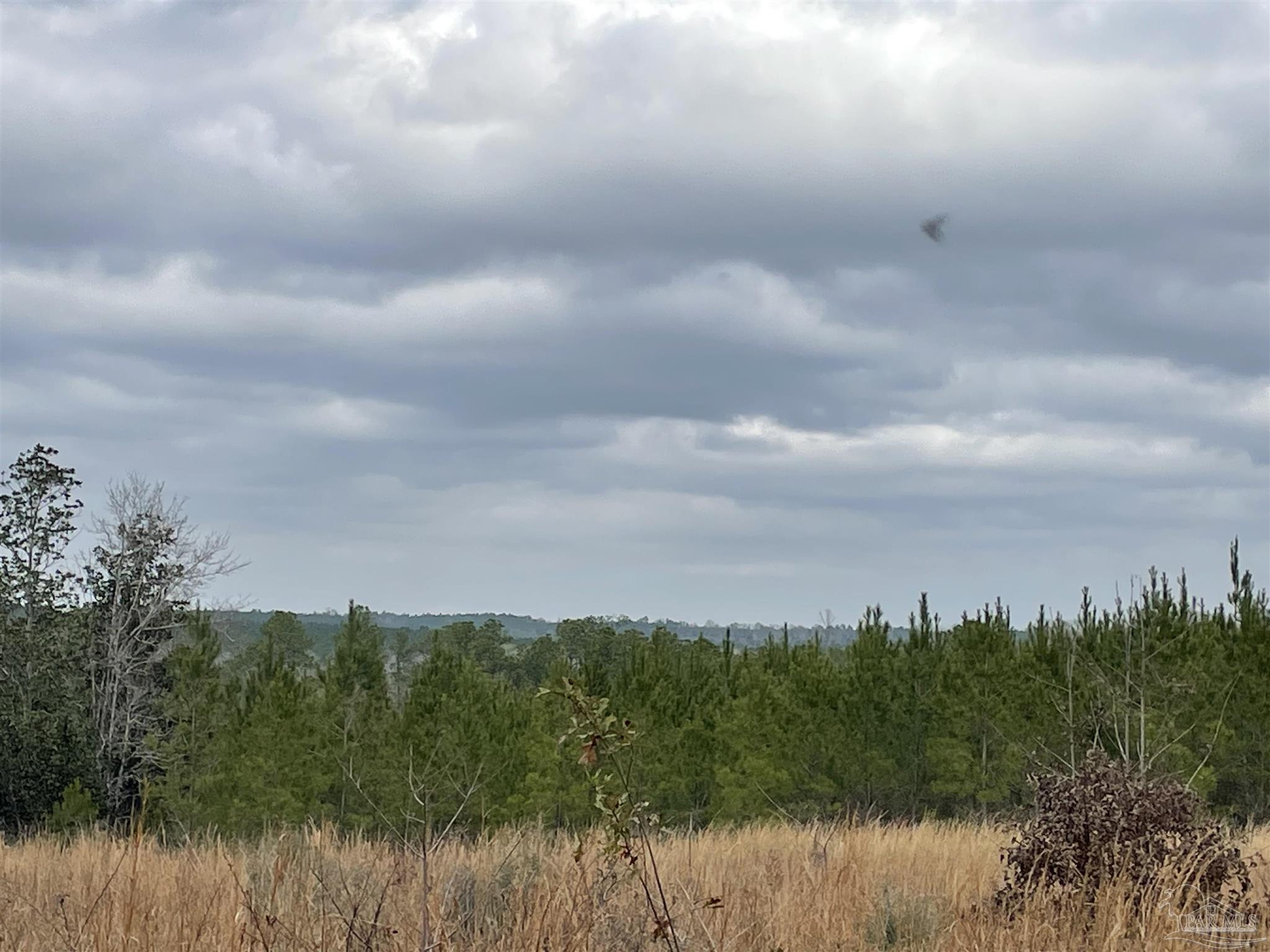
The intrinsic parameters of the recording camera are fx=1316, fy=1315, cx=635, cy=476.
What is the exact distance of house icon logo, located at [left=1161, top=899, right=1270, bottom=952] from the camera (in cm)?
749

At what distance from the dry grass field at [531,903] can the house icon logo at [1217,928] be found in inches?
3.6

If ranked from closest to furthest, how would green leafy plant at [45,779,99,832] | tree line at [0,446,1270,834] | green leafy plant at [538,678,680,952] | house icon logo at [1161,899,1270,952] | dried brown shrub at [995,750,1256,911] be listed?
green leafy plant at [538,678,680,952] → house icon logo at [1161,899,1270,952] → dried brown shrub at [995,750,1256,911] → tree line at [0,446,1270,834] → green leafy plant at [45,779,99,832]

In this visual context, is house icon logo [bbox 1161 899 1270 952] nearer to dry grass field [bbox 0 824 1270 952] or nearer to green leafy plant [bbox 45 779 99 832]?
dry grass field [bbox 0 824 1270 952]

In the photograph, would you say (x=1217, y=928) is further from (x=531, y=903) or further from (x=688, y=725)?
(x=688, y=725)

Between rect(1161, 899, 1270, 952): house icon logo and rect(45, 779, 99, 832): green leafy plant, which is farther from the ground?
rect(1161, 899, 1270, 952): house icon logo

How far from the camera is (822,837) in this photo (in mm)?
12156

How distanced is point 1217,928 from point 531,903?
4046mm

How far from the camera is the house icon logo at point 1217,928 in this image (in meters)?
7.49

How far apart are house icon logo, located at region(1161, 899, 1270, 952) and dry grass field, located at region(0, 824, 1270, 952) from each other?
92 millimetres

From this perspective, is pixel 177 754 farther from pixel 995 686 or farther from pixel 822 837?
pixel 822 837

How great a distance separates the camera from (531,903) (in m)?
7.40

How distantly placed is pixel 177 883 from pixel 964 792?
22174 millimetres

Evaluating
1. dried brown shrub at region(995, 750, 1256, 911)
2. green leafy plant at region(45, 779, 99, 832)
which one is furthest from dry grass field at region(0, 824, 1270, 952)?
green leafy plant at region(45, 779, 99, 832)

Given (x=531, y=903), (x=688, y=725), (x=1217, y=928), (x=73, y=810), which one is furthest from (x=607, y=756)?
(x=73, y=810)
